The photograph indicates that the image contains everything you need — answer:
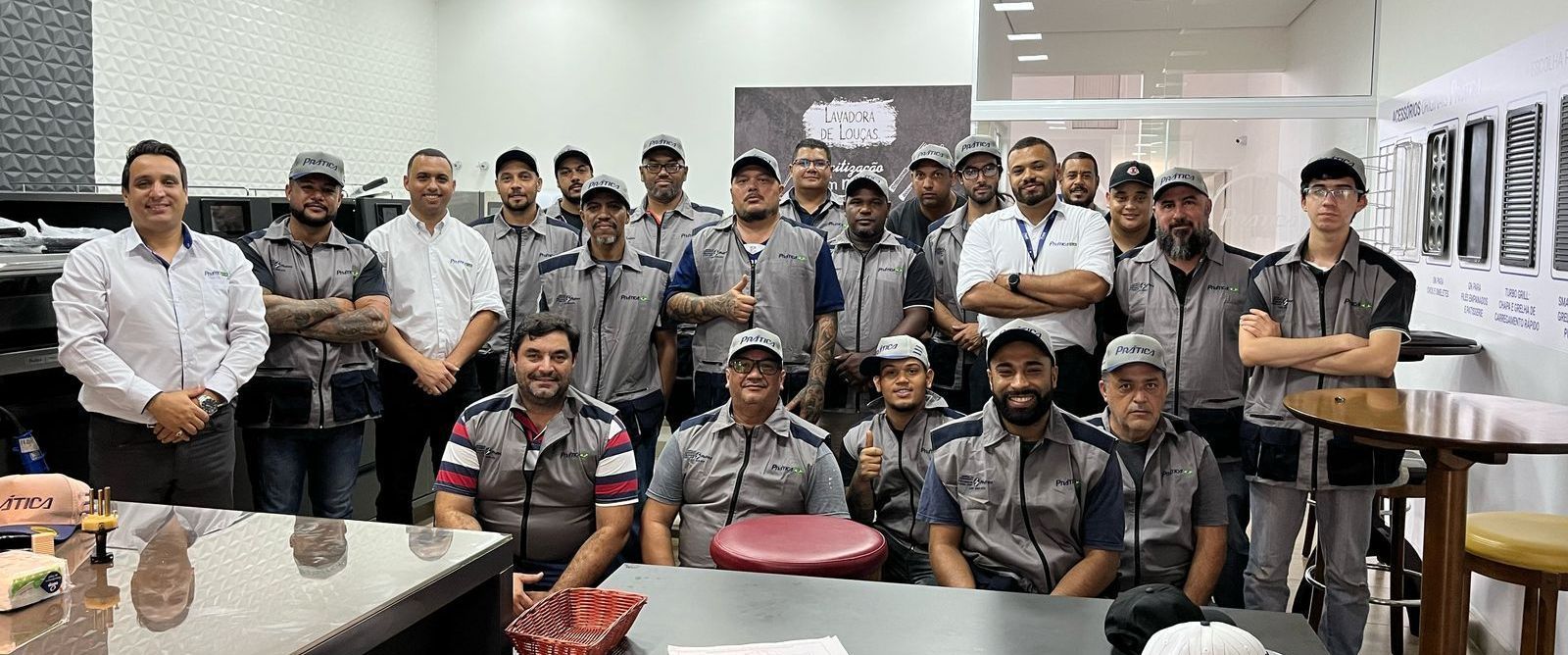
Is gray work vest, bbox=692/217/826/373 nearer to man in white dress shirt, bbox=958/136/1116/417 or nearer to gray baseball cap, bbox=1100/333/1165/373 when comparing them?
man in white dress shirt, bbox=958/136/1116/417

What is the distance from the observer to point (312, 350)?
381 cm

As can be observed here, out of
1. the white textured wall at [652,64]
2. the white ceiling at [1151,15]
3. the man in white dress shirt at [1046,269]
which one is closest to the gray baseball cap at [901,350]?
the man in white dress shirt at [1046,269]

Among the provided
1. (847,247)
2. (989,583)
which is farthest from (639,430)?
(989,583)

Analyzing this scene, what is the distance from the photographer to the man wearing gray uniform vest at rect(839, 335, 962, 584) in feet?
11.3

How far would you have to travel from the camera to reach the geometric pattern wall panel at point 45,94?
4.75 meters

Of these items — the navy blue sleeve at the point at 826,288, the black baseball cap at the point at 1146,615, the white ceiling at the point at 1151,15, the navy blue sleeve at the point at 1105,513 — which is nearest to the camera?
the black baseball cap at the point at 1146,615

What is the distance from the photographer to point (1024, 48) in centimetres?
694

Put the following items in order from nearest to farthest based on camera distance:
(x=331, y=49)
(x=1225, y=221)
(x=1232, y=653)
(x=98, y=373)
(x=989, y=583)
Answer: (x=1232, y=653)
(x=989, y=583)
(x=98, y=373)
(x=1225, y=221)
(x=331, y=49)

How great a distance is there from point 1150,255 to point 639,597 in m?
2.35

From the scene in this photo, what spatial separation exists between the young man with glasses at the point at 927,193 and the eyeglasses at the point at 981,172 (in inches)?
8.3

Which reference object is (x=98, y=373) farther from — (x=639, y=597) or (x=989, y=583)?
(x=989, y=583)

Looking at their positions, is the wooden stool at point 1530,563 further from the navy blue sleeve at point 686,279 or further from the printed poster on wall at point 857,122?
the printed poster on wall at point 857,122

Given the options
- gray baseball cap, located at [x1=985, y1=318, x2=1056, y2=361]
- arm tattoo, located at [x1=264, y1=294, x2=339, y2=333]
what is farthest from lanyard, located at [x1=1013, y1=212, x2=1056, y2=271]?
arm tattoo, located at [x1=264, y1=294, x2=339, y2=333]

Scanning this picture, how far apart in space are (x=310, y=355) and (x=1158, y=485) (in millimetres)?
2778
